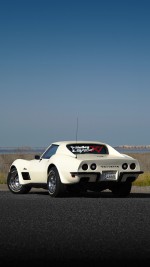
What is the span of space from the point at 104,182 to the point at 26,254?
306 inches

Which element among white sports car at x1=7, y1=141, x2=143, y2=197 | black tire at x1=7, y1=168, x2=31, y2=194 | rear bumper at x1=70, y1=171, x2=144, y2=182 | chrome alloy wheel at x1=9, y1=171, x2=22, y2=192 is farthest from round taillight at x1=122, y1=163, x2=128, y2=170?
chrome alloy wheel at x1=9, y1=171, x2=22, y2=192

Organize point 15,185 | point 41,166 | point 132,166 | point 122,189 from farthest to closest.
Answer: point 15,185, point 122,189, point 41,166, point 132,166

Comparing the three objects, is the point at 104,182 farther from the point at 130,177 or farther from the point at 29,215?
the point at 29,215

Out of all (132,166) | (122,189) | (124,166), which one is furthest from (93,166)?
(122,189)

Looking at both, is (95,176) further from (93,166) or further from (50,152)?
(50,152)

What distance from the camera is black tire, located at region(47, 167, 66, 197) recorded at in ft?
48.1

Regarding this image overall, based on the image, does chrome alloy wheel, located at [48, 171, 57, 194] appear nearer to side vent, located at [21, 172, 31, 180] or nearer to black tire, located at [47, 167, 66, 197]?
black tire, located at [47, 167, 66, 197]

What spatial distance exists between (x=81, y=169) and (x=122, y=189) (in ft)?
5.45

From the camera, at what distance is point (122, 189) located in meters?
15.7

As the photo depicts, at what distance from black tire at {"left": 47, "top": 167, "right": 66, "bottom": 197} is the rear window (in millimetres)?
900

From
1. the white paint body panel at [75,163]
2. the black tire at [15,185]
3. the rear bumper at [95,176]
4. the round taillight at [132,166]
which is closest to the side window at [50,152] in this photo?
the white paint body panel at [75,163]

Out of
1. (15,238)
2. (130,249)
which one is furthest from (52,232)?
(130,249)

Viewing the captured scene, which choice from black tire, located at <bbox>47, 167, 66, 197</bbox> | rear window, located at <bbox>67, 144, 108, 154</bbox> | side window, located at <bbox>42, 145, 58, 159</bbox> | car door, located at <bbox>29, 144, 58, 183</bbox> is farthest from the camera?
side window, located at <bbox>42, 145, 58, 159</bbox>

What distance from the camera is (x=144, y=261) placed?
22.0 feet
